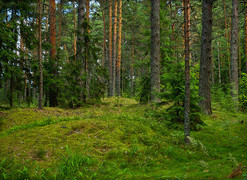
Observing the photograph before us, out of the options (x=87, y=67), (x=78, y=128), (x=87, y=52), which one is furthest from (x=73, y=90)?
(x=78, y=128)

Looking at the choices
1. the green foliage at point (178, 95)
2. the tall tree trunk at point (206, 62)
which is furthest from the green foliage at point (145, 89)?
the green foliage at point (178, 95)

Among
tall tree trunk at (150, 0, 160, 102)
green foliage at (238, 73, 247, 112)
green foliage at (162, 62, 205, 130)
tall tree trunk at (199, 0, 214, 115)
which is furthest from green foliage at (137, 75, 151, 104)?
green foliage at (162, 62, 205, 130)

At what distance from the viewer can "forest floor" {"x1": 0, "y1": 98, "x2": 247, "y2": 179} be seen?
3.20 meters

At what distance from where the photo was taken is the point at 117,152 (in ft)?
14.1

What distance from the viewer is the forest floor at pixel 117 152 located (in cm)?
320

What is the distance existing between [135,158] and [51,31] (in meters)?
12.0

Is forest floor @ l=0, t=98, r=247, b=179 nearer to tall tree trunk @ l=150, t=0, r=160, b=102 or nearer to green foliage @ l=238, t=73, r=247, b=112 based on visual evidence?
green foliage @ l=238, t=73, r=247, b=112

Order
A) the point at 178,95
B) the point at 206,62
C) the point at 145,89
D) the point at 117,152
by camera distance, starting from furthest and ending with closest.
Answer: the point at 145,89
the point at 206,62
the point at 178,95
the point at 117,152

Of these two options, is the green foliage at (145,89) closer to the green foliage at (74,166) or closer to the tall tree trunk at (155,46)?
the tall tree trunk at (155,46)

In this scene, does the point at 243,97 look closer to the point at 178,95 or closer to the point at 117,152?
the point at 178,95

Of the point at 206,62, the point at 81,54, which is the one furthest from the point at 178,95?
the point at 81,54

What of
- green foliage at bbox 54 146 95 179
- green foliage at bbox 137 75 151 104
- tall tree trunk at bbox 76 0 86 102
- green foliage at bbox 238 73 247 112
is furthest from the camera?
green foliage at bbox 137 75 151 104

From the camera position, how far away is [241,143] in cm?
520

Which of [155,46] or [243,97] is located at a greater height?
[155,46]
